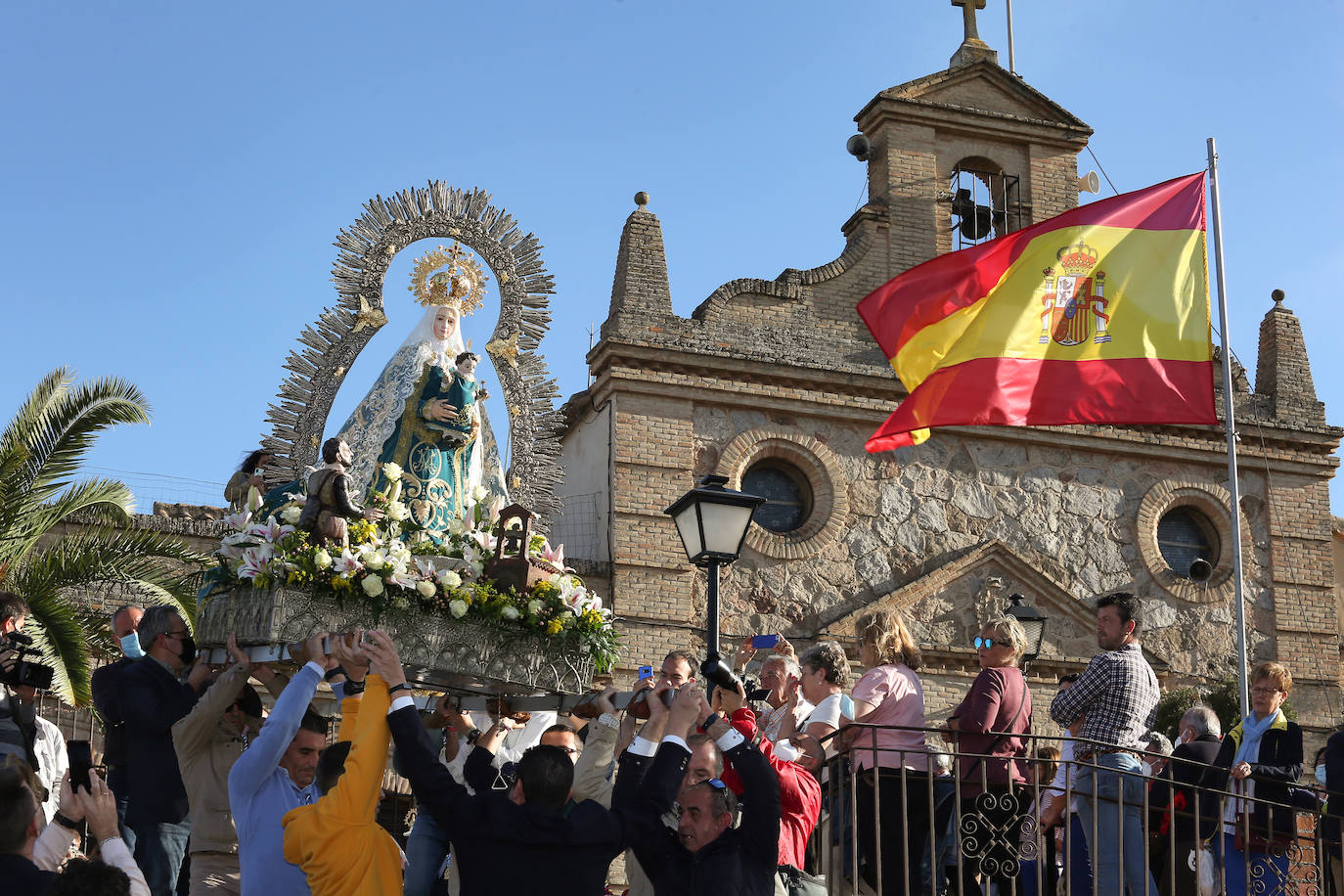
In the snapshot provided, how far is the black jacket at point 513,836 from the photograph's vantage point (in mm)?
4711

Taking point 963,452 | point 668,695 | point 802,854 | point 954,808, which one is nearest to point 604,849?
point 668,695

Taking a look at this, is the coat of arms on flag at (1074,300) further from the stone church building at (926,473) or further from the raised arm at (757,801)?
the raised arm at (757,801)

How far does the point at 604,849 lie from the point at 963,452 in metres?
13.7

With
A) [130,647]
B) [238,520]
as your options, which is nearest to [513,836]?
[130,647]

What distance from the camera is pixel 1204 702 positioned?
16500mm

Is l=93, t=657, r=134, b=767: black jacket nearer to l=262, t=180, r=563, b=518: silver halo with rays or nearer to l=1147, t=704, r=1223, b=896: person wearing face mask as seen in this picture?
l=262, t=180, r=563, b=518: silver halo with rays

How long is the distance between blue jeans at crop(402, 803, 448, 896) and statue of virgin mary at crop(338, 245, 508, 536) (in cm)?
191

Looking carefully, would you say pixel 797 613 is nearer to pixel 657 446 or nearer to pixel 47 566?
pixel 657 446

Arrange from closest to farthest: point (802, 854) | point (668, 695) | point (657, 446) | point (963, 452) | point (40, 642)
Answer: point (668, 695)
point (802, 854)
point (40, 642)
point (657, 446)
point (963, 452)

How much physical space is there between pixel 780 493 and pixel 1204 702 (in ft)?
17.3

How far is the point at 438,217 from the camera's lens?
371 inches

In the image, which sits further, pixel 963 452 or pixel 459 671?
pixel 963 452

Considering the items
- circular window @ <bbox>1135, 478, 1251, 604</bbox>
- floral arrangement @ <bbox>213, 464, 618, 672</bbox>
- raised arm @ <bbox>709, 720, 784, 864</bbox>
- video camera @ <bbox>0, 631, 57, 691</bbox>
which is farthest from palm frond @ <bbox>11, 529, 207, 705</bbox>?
circular window @ <bbox>1135, 478, 1251, 604</bbox>

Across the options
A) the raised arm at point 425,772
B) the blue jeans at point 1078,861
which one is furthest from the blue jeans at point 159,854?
the blue jeans at point 1078,861
